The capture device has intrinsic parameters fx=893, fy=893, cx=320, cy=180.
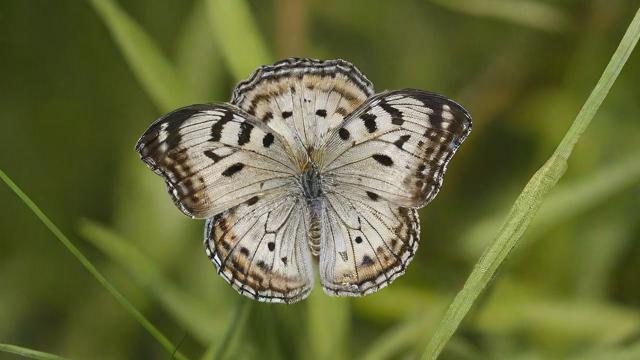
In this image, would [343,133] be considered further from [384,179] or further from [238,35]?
[238,35]

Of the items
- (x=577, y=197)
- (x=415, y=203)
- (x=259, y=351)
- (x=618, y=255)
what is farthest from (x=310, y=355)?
(x=618, y=255)

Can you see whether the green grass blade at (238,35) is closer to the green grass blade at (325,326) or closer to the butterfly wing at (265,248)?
the butterfly wing at (265,248)

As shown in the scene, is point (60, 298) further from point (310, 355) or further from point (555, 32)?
point (555, 32)

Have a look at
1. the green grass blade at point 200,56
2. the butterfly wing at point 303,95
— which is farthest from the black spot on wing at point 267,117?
the green grass blade at point 200,56

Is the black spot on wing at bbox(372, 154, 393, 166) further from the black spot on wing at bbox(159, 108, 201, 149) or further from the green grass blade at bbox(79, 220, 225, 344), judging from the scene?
the green grass blade at bbox(79, 220, 225, 344)

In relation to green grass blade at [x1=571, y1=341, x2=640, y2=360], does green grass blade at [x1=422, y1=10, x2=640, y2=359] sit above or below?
above

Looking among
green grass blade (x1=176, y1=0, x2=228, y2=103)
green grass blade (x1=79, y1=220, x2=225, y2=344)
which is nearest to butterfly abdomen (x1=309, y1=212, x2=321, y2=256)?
green grass blade (x1=79, y1=220, x2=225, y2=344)
